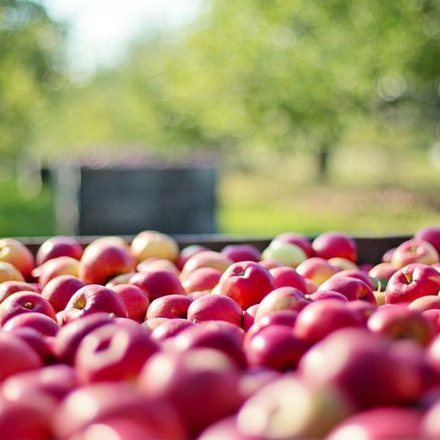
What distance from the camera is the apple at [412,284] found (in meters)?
2.60

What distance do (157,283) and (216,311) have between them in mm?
545

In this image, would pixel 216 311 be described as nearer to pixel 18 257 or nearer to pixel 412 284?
pixel 412 284

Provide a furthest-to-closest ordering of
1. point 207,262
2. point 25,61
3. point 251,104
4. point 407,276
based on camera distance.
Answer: point 25,61
point 251,104
point 207,262
point 407,276

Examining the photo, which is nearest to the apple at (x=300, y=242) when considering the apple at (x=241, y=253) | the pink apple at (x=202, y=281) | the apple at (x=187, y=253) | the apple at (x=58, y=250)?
the apple at (x=241, y=253)

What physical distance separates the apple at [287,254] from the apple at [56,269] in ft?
2.90

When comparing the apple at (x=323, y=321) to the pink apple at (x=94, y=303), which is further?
the pink apple at (x=94, y=303)

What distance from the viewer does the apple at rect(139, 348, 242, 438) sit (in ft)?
4.39

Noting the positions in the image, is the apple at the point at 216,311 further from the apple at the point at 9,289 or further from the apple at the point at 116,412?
the apple at the point at 116,412

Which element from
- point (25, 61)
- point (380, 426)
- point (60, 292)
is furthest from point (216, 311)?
point (25, 61)

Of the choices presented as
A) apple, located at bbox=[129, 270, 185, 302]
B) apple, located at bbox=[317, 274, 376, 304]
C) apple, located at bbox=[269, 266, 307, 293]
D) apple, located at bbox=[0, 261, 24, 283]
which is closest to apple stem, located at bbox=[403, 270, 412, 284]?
apple, located at bbox=[317, 274, 376, 304]

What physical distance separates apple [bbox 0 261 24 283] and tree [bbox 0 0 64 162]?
2004 cm

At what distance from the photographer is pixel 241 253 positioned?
3723 mm

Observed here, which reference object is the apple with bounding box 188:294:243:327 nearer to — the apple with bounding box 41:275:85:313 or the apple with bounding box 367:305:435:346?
the apple with bounding box 41:275:85:313

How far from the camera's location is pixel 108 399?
1258 mm
